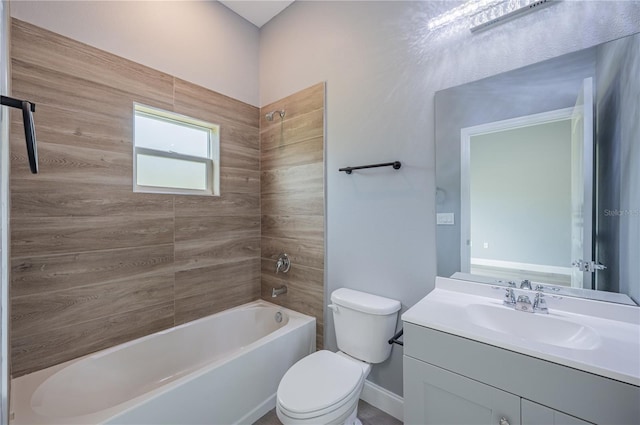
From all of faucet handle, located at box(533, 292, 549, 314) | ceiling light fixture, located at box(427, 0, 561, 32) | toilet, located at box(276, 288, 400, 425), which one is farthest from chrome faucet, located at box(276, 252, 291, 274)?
ceiling light fixture, located at box(427, 0, 561, 32)

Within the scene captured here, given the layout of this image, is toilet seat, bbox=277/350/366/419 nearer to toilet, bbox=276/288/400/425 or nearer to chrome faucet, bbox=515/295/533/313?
toilet, bbox=276/288/400/425

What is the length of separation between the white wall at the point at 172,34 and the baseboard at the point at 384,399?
101 inches

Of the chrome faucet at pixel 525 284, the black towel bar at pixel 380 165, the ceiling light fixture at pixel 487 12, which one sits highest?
the ceiling light fixture at pixel 487 12

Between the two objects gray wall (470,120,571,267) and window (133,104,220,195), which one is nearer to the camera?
gray wall (470,120,571,267)

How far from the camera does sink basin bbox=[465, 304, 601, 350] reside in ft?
3.43

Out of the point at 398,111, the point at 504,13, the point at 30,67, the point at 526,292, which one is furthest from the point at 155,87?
the point at 526,292

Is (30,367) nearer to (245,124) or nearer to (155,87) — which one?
(155,87)

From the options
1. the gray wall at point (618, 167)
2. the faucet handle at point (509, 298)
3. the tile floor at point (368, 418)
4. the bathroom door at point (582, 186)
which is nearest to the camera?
the gray wall at point (618, 167)

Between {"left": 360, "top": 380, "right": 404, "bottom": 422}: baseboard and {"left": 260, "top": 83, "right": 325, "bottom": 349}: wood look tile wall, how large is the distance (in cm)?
46

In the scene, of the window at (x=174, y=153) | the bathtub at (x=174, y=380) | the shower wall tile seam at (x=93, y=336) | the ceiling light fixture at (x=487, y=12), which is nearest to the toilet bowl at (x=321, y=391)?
the bathtub at (x=174, y=380)

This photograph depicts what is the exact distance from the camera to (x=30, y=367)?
1.44 meters

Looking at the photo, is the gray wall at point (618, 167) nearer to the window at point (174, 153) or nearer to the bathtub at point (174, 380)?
the bathtub at point (174, 380)

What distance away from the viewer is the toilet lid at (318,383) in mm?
1251

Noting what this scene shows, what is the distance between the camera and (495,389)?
3.17 ft
